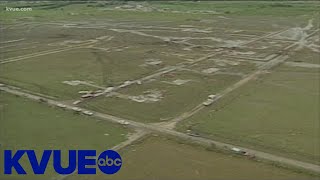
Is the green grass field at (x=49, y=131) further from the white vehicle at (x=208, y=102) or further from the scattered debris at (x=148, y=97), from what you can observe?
the white vehicle at (x=208, y=102)

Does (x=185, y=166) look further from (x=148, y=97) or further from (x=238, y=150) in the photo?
(x=148, y=97)

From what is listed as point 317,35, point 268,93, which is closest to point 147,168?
point 268,93

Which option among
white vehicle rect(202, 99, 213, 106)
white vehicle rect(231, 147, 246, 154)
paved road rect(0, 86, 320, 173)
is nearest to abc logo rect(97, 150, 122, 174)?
paved road rect(0, 86, 320, 173)

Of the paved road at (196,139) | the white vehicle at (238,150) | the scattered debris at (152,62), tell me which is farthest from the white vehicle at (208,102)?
the scattered debris at (152,62)

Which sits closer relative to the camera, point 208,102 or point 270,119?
point 270,119

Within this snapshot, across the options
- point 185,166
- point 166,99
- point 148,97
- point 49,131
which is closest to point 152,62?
point 148,97

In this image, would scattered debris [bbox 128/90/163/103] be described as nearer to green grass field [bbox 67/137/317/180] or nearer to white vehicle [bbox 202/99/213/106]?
white vehicle [bbox 202/99/213/106]

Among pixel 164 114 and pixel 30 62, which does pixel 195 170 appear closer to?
pixel 164 114
